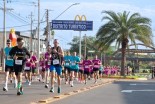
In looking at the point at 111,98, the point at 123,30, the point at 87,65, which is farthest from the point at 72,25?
the point at 111,98

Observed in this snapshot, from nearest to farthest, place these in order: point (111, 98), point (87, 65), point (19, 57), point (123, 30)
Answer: point (19, 57)
point (111, 98)
point (87, 65)
point (123, 30)

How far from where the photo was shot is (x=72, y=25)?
51781 mm

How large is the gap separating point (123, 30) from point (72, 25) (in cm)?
604

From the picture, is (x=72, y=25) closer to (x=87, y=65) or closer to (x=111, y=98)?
(x=87, y=65)

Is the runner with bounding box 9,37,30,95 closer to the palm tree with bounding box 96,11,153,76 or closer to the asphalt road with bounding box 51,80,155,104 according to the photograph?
the asphalt road with bounding box 51,80,155,104

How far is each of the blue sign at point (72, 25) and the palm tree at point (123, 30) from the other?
7.41ft

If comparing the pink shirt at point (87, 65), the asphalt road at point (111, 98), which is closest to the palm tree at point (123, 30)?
the pink shirt at point (87, 65)

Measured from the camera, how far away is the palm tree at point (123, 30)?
48.8 metres

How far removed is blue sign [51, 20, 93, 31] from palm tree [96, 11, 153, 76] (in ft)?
7.41

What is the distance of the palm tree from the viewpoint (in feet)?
160

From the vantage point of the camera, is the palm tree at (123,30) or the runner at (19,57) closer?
the runner at (19,57)

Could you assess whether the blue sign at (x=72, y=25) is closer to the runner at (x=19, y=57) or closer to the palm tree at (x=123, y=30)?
the palm tree at (x=123, y=30)

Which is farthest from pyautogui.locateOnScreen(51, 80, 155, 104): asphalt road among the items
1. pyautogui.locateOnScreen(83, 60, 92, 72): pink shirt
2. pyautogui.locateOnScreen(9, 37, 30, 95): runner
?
pyautogui.locateOnScreen(83, 60, 92, 72): pink shirt

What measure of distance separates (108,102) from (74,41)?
4460 inches
